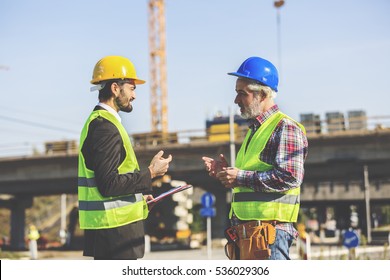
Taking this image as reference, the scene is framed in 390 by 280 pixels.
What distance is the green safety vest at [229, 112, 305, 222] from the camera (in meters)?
4.34

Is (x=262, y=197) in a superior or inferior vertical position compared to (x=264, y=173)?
inferior

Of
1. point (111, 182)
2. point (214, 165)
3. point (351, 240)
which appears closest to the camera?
point (111, 182)

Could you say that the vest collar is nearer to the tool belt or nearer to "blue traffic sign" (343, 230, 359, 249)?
the tool belt

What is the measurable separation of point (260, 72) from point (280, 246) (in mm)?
1086

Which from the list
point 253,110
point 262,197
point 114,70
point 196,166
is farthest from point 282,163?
point 196,166

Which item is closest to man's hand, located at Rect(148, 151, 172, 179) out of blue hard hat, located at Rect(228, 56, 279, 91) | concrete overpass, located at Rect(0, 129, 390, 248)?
blue hard hat, located at Rect(228, 56, 279, 91)

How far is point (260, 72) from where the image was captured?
455 centimetres

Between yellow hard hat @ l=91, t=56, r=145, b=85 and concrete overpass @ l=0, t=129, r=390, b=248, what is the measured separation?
118 feet

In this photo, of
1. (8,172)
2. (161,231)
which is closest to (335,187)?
(161,231)

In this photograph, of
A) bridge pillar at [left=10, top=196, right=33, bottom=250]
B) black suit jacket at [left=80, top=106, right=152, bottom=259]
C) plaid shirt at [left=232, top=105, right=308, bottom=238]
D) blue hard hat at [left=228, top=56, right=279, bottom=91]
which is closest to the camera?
black suit jacket at [left=80, top=106, right=152, bottom=259]

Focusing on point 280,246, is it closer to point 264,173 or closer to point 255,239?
point 255,239

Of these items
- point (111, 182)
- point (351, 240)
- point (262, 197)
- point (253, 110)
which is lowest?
point (351, 240)
